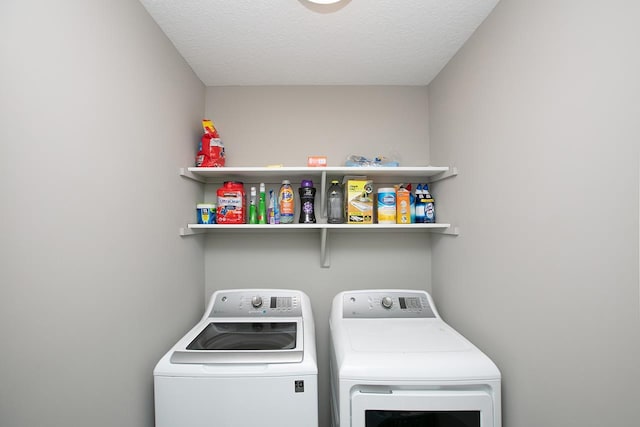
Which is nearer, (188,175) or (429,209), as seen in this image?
(188,175)

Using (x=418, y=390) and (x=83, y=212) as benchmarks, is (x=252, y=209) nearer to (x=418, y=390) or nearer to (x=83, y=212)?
(x=83, y=212)

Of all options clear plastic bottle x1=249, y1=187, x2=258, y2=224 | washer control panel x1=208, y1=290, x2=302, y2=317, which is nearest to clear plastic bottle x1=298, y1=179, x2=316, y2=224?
clear plastic bottle x1=249, y1=187, x2=258, y2=224

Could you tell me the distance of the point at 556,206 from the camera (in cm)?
103

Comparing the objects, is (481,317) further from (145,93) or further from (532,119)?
(145,93)

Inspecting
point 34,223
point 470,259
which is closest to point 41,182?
point 34,223

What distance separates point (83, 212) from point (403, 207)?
5.33 feet

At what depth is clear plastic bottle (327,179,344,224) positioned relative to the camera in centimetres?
195

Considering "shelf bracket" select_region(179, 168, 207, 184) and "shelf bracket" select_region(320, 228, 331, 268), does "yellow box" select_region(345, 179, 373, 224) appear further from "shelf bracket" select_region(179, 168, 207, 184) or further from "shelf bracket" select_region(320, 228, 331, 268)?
"shelf bracket" select_region(179, 168, 207, 184)

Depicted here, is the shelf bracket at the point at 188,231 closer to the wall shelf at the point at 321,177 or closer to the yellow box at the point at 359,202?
the wall shelf at the point at 321,177

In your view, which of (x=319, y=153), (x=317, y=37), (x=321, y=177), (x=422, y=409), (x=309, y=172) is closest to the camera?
(x=422, y=409)

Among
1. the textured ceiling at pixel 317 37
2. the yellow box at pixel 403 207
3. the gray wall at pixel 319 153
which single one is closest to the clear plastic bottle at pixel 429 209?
the yellow box at pixel 403 207

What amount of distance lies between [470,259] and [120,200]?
170 cm

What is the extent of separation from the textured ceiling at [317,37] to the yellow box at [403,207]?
0.82 meters

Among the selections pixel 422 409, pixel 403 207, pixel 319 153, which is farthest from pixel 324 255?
pixel 422 409
